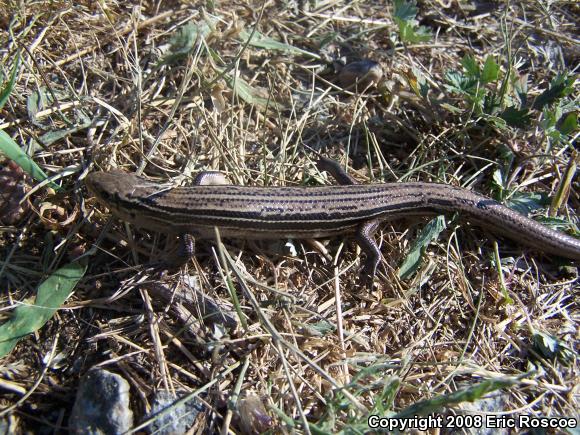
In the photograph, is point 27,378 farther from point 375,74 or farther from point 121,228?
point 375,74

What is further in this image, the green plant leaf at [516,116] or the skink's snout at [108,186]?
the green plant leaf at [516,116]

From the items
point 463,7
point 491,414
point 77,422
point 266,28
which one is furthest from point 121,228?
point 463,7

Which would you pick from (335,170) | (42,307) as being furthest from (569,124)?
(42,307)

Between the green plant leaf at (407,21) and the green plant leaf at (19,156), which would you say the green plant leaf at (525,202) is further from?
the green plant leaf at (19,156)

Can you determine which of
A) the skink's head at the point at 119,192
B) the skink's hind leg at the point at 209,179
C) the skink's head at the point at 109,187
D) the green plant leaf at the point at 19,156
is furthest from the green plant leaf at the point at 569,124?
the green plant leaf at the point at 19,156

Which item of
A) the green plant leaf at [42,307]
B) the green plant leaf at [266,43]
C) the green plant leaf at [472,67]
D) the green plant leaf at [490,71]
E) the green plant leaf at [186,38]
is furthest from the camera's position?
the green plant leaf at [266,43]

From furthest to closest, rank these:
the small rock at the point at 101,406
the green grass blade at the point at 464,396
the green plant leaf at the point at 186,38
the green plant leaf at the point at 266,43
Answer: the green plant leaf at the point at 266,43, the green plant leaf at the point at 186,38, the small rock at the point at 101,406, the green grass blade at the point at 464,396

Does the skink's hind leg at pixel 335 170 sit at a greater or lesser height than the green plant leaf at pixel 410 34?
lesser

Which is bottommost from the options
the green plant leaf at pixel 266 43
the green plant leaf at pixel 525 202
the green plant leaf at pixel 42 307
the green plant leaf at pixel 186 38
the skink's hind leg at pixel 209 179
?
the green plant leaf at pixel 525 202
